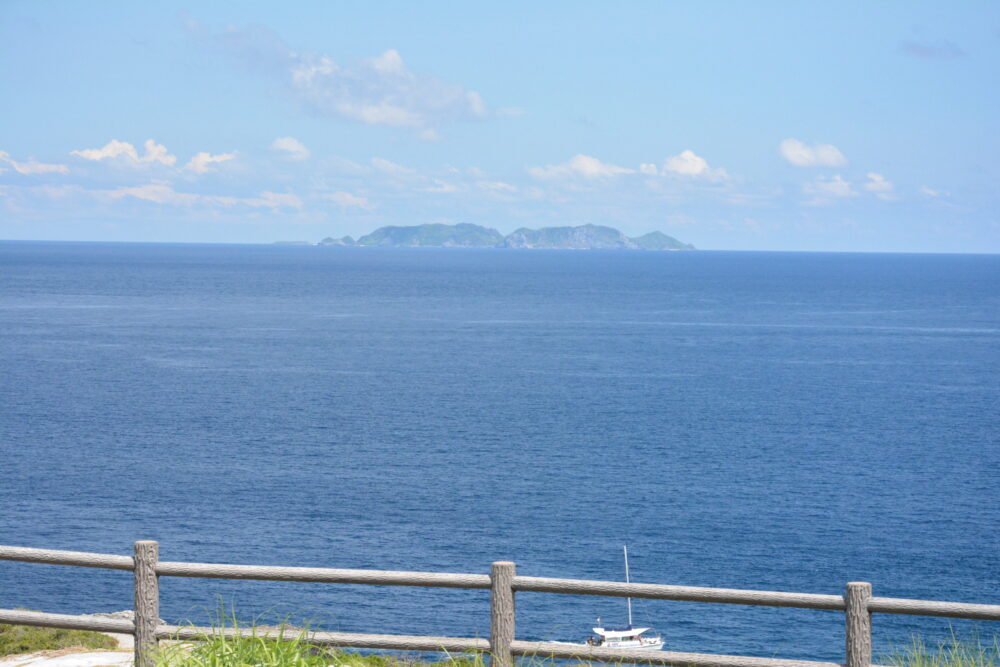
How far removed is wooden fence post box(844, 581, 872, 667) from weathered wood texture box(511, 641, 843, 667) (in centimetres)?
19

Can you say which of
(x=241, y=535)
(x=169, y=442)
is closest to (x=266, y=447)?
(x=169, y=442)

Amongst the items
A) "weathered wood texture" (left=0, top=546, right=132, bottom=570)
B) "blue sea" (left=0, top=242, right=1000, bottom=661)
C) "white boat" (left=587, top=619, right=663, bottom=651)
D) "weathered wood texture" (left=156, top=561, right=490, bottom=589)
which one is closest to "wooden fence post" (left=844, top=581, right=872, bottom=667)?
"weathered wood texture" (left=156, top=561, right=490, bottom=589)

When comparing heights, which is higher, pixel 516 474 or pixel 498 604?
pixel 498 604

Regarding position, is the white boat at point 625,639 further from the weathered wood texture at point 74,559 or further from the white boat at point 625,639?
the weathered wood texture at point 74,559

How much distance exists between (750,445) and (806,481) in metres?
10.2

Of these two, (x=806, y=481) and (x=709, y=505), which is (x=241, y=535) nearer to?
(x=709, y=505)

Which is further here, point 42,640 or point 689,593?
point 42,640

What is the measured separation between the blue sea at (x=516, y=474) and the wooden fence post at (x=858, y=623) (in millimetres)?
14358

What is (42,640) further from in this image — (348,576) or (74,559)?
(348,576)

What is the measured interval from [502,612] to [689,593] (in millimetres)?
1471

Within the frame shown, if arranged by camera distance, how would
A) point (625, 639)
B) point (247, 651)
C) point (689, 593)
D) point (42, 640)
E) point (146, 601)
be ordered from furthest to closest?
point (625, 639), point (42, 640), point (146, 601), point (689, 593), point (247, 651)

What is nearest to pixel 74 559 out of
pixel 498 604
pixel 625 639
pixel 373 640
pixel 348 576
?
pixel 348 576

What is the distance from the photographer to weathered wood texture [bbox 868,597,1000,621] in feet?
26.1

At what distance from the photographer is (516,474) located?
2756 inches
